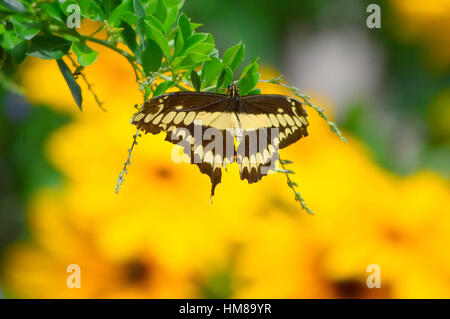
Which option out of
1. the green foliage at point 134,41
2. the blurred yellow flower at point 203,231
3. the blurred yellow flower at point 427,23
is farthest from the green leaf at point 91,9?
the blurred yellow flower at point 427,23

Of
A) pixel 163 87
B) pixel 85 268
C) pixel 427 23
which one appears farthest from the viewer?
pixel 427 23

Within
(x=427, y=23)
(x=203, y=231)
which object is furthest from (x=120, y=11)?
(x=427, y=23)

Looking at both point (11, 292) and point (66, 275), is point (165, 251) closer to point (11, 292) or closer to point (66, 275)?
point (66, 275)

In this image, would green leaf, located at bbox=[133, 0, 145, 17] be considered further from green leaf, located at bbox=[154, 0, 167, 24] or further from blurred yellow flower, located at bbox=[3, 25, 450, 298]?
blurred yellow flower, located at bbox=[3, 25, 450, 298]

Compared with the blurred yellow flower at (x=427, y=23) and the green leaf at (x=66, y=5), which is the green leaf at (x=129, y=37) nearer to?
the green leaf at (x=66, y=5)

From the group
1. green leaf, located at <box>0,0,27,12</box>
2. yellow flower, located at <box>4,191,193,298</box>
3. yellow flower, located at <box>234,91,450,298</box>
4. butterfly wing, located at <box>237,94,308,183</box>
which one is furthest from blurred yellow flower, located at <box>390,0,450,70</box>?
green leaf, located at <box>0,0,27,12</box>

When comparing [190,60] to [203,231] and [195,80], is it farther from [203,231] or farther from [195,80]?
[203,231]

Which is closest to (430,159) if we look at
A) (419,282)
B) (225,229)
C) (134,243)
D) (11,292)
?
(419,282)
